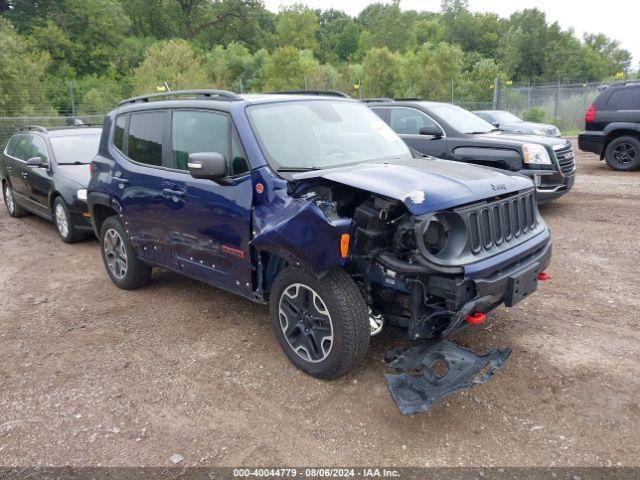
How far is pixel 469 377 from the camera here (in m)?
3.19

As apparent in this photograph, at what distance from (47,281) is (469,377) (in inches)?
197

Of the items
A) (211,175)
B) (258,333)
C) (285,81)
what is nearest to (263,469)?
(258,333)

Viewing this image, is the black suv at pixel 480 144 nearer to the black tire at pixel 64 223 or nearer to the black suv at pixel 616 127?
the black suv at pixel 616 127

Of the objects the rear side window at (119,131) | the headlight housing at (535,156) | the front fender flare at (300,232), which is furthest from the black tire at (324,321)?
the headlight housing at (535,156)

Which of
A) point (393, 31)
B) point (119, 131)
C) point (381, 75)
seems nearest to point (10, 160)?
point (119, 131)

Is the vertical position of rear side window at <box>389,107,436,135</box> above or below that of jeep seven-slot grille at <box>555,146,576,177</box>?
above

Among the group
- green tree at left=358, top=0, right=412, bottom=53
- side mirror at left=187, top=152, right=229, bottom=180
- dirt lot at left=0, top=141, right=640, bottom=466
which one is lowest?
dirt lot at left=0, top=141, right=640, bottom=466

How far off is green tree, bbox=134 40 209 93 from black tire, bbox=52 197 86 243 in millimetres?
14125

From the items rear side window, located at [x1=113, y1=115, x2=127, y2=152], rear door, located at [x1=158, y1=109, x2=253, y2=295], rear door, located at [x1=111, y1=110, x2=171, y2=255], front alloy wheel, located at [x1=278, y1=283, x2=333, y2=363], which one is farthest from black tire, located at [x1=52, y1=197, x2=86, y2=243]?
front alloy wheel, located at [x1=278, y1=283, x2=333, y2=363]

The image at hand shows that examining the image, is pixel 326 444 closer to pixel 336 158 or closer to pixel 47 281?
pixel 336 158

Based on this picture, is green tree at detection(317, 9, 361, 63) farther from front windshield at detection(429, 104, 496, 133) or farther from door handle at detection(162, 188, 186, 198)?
door handle at detection(162, 188, 186, 198)

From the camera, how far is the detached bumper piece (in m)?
3.09

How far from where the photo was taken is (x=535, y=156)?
307 inches

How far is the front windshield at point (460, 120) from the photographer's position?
8617mm
